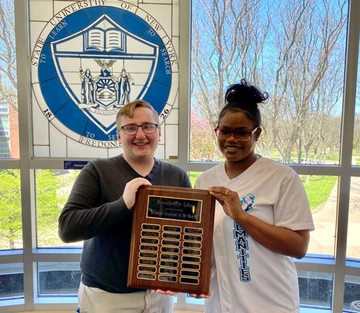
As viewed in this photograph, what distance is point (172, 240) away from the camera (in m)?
1.06

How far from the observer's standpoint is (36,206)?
2.20m

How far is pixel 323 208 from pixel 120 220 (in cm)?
162

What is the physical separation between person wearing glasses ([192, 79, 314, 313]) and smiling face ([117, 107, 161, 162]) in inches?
12.1

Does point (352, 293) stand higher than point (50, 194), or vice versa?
point (50, 194)

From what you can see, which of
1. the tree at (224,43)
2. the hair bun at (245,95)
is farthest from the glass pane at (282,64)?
the hair bun at (245,95)

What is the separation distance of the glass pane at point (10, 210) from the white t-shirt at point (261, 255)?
175cm

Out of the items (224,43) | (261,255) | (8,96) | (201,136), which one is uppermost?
(224,43)

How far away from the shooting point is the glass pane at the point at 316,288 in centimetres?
217

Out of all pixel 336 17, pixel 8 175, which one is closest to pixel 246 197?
pixel 336 17

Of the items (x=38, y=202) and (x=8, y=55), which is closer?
(x=8, y=55)

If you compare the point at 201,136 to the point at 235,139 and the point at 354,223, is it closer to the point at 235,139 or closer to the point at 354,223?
the point at 235,139

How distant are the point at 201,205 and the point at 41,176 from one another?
1.59 metres

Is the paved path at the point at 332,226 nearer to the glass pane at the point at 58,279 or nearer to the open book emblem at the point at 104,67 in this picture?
the open book emblem at the point at 104,67

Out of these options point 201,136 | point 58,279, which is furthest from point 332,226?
point 58,279
